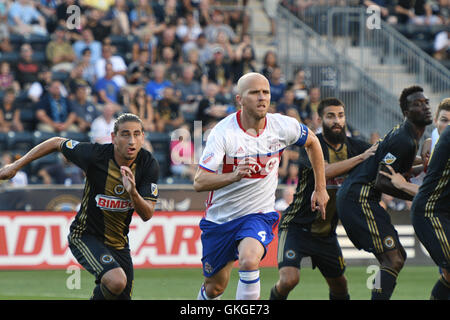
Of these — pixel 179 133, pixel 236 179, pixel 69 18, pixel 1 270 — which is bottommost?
pixel 1 270

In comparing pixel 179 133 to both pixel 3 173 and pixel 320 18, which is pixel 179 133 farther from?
pixel 3 173

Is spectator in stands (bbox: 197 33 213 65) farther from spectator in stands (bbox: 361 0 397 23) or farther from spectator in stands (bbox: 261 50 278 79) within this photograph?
spectator in stands (bbox: 361 0 397 23)

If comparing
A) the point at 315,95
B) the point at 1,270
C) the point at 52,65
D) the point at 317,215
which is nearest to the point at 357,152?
the point at 317,215

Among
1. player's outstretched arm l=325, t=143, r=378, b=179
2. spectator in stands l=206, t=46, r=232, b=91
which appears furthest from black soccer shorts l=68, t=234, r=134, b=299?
spectator in stands l=206, t=46, r=232, b=91

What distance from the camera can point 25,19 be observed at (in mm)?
19406

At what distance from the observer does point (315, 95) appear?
19.1 metres

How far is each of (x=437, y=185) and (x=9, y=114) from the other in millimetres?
11533

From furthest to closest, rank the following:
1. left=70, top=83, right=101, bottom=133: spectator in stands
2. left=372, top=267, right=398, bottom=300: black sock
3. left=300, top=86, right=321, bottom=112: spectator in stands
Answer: left=300, top=86, right=321, bottom=112: spectator in stands → left=70, top=83, right=101, bottom=133: spectator in stands → left=372, top=267, right=398, bottom=300: black sock

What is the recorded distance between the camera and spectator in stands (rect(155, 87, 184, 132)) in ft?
59.3

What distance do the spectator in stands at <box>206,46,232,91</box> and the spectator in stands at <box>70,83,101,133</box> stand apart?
3.04 metres

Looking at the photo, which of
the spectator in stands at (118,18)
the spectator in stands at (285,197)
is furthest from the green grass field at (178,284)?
the spectator in stands at (118,18)

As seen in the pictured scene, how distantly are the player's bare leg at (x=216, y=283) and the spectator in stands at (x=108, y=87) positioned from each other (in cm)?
1013

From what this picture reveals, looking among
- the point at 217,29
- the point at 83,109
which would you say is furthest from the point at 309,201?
the point at 217,29

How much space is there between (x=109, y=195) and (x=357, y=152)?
9.64ft
